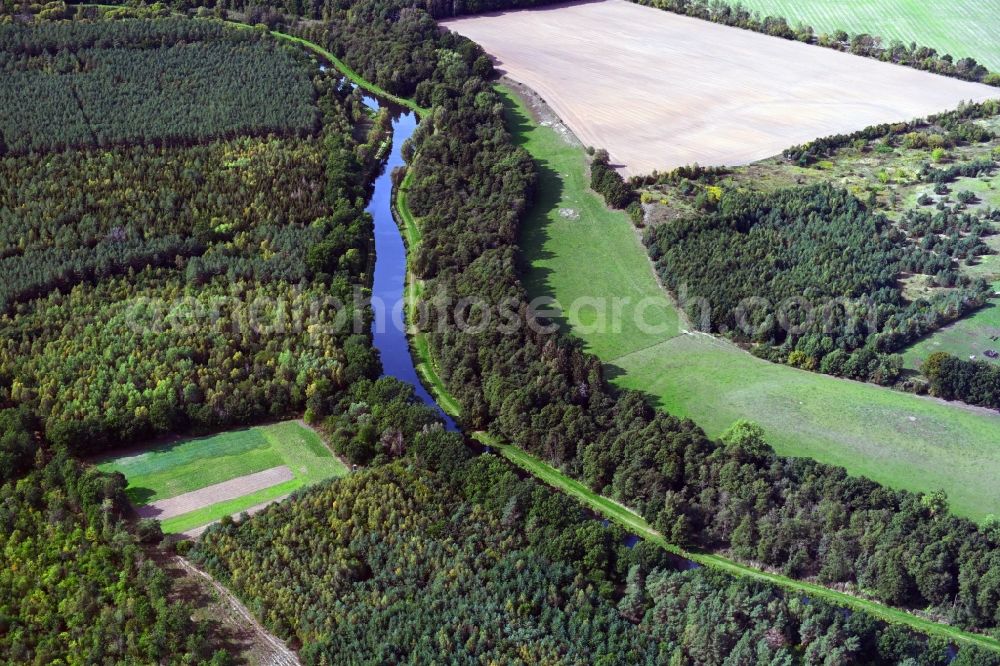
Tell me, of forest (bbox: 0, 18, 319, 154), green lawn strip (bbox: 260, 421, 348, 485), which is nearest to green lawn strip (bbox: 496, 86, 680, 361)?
green lawn strip (bbox: 260, 421, 348, 485)

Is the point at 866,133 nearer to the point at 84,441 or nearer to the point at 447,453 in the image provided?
the point at 447,453

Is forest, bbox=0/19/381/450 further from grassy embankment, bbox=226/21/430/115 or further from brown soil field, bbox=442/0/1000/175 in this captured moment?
brown soil field, bbox=442/0/1000/175

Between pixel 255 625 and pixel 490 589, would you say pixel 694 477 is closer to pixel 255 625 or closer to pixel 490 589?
pixel 490 589

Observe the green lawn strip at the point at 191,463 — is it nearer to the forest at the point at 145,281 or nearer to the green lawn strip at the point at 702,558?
the forest at the point at 145,281

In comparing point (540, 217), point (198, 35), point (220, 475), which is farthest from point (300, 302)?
point (198, 35)

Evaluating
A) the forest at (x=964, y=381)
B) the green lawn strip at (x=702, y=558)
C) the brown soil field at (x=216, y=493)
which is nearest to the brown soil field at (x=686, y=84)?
the forest at (x=964, y=381)

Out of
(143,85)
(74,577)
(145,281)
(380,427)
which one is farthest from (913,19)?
(74,577)
